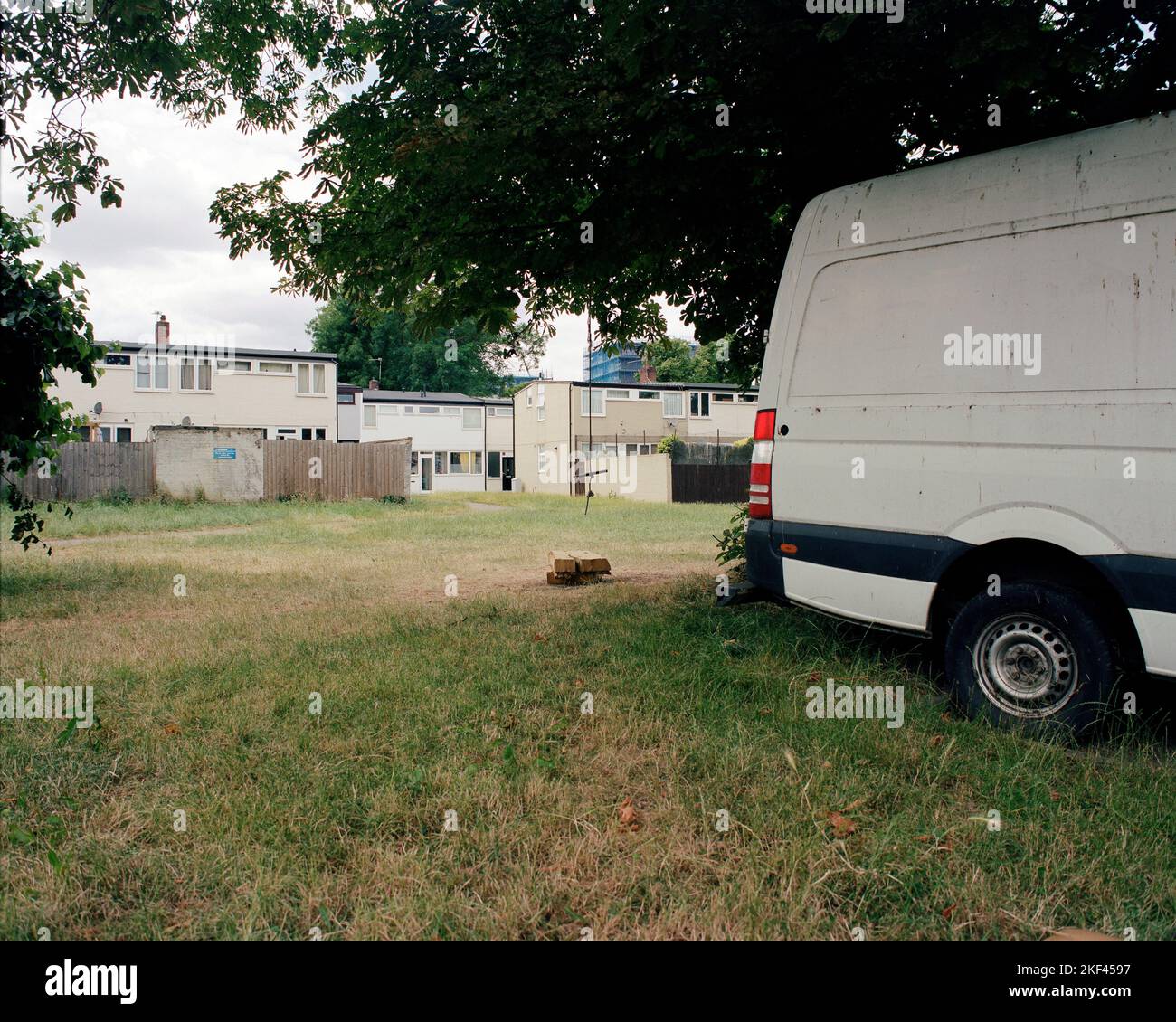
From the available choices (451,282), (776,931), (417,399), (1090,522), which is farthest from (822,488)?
(417,399)

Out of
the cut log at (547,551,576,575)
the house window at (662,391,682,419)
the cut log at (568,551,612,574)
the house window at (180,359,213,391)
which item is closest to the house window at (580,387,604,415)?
the house window at (662,391,682,419)

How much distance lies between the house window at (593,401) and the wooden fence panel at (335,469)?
46.1 feet

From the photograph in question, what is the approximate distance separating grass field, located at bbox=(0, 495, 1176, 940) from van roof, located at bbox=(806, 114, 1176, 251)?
2664mm

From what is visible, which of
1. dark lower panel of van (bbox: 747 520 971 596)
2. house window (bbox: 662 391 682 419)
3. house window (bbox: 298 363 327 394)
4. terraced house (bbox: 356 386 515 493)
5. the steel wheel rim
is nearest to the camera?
the steel wheel rim

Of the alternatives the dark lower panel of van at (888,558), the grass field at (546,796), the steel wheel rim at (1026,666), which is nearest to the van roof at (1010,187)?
the dark lower panel of van at (888,558)

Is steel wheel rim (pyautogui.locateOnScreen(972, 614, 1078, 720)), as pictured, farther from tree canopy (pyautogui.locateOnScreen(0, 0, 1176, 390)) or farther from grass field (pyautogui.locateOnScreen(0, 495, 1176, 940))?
tree canopy (pyautogui.locateOnScreen(0, 0, 1176, 390))

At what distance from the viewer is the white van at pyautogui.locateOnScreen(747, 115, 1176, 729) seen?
3896 millimetres

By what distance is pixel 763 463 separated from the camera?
17.6 feet

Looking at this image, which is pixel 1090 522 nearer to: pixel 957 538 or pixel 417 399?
pixel 957 538

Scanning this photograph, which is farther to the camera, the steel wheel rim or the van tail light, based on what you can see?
the van tail light

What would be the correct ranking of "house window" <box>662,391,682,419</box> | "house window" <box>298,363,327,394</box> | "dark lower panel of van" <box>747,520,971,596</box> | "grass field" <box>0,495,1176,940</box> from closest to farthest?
"grass field" <box>0,495,1176,940</box>, "dark lower panel of van" <box>747,520,971,596</box>, "house window" <box>298,363,327,394</box>, "house window" <box>662,391,682,419</box>

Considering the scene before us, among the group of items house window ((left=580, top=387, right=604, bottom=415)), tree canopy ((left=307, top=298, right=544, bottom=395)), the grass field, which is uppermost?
tree canopy ((left=307, top=298, right=544, bottom=395))

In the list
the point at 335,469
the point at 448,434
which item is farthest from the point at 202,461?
the point at 448,434
